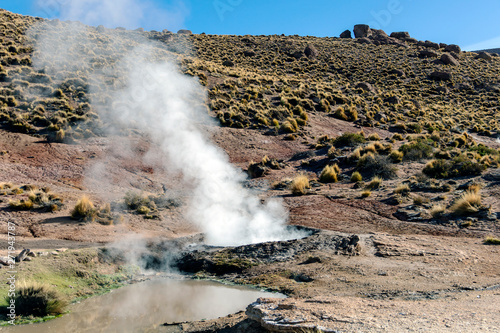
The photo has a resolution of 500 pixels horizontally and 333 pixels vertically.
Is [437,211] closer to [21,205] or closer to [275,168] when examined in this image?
[275,168]

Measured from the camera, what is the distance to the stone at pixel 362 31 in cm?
6954

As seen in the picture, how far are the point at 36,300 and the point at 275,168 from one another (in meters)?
16.5

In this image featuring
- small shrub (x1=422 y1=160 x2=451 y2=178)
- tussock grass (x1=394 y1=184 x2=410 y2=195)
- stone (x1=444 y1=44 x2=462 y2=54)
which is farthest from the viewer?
stone (x1=444 y1=44 x2=462 y2=54)

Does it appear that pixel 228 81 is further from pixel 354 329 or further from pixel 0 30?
pixel 354 329

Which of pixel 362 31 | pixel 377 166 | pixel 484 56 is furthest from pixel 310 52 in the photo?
pixel 377 166

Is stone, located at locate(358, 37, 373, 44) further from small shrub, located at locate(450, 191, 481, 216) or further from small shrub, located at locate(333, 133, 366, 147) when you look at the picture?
small shrub, located at locate(450, 191, 481, 216)

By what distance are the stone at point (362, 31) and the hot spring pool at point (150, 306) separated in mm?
68130

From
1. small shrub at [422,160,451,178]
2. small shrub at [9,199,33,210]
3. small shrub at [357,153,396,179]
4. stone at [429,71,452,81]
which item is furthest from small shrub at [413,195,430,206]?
stone at [429,71,452,81]

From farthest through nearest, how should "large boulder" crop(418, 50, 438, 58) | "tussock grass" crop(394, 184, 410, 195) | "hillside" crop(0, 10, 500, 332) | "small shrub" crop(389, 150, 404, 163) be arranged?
1. "large boulder" crop(418, 50, 438, 58)
2. "small shrub" crop(389, 150, 404, 163)
3. "tussock grass" crop(394, 184, 410, 195)
4. "hillside" crop(0, 10, 500, 332)

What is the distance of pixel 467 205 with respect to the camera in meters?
14.0

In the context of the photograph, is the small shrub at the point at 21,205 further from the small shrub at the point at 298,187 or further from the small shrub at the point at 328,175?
the small shrub at the point at 328,175

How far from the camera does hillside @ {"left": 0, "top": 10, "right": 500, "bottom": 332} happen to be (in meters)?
9.05

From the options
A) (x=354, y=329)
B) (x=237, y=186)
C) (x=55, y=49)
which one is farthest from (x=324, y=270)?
(x=55, y=49)

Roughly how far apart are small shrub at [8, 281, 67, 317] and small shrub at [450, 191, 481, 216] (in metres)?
12.7
